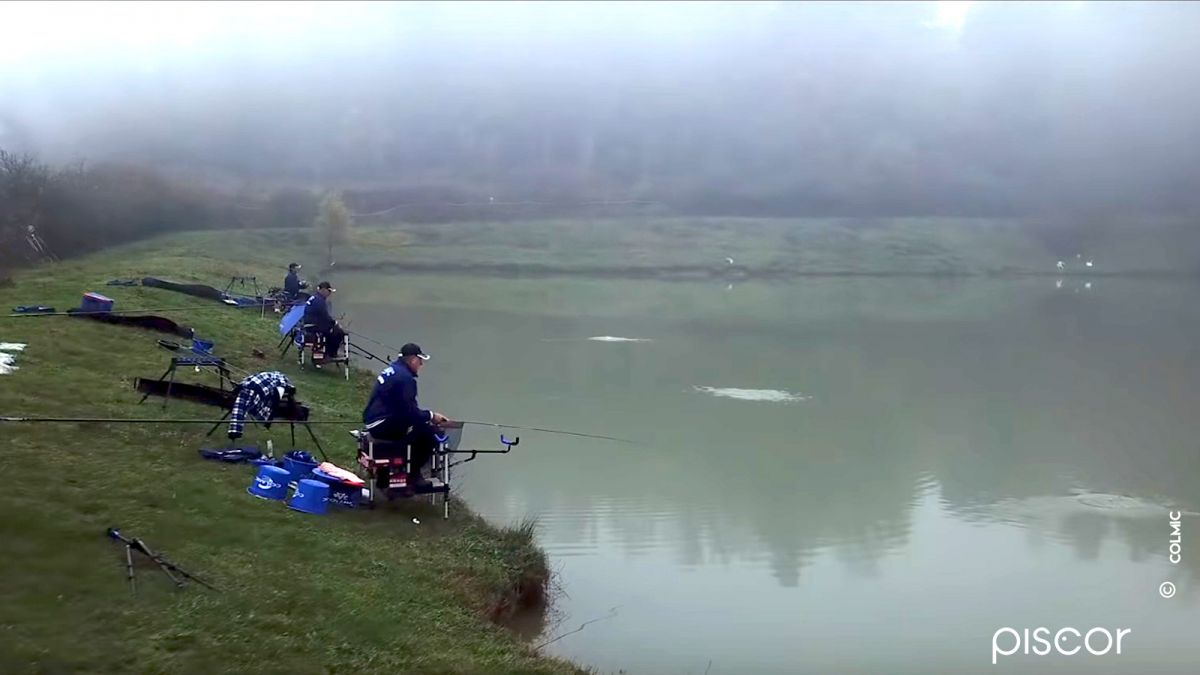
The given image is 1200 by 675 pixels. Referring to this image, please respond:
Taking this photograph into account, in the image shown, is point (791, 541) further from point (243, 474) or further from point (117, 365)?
point (117, 365)

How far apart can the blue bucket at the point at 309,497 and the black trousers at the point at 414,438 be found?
2.34ft

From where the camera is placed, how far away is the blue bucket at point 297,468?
8538mm

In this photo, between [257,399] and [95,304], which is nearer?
[257,399]

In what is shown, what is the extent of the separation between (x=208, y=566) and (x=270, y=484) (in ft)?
6.18

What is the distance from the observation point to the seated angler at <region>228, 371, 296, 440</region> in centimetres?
944

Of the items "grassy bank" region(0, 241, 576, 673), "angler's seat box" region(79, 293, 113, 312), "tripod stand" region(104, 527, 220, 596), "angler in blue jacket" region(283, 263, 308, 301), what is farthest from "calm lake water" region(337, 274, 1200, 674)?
"angler's seat box" region(79, 293, 113, 312)

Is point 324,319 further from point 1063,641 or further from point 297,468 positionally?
point 1063,641

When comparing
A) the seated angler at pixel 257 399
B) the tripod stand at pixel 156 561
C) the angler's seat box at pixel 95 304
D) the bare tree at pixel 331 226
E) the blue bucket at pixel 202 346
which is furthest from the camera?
the bare tree at pixel 331 226

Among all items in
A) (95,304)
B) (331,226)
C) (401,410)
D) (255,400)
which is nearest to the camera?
(401,410)

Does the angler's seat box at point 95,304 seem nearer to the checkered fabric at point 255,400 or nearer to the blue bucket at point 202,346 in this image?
the blue bucket at point 202,346

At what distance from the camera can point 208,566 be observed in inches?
250

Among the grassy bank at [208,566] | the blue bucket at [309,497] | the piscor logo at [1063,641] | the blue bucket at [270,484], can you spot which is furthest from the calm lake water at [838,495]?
the blue bucket at [270,484]

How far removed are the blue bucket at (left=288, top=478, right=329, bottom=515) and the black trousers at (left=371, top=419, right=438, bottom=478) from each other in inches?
28.1

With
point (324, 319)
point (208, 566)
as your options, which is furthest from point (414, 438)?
point (324, 319)
